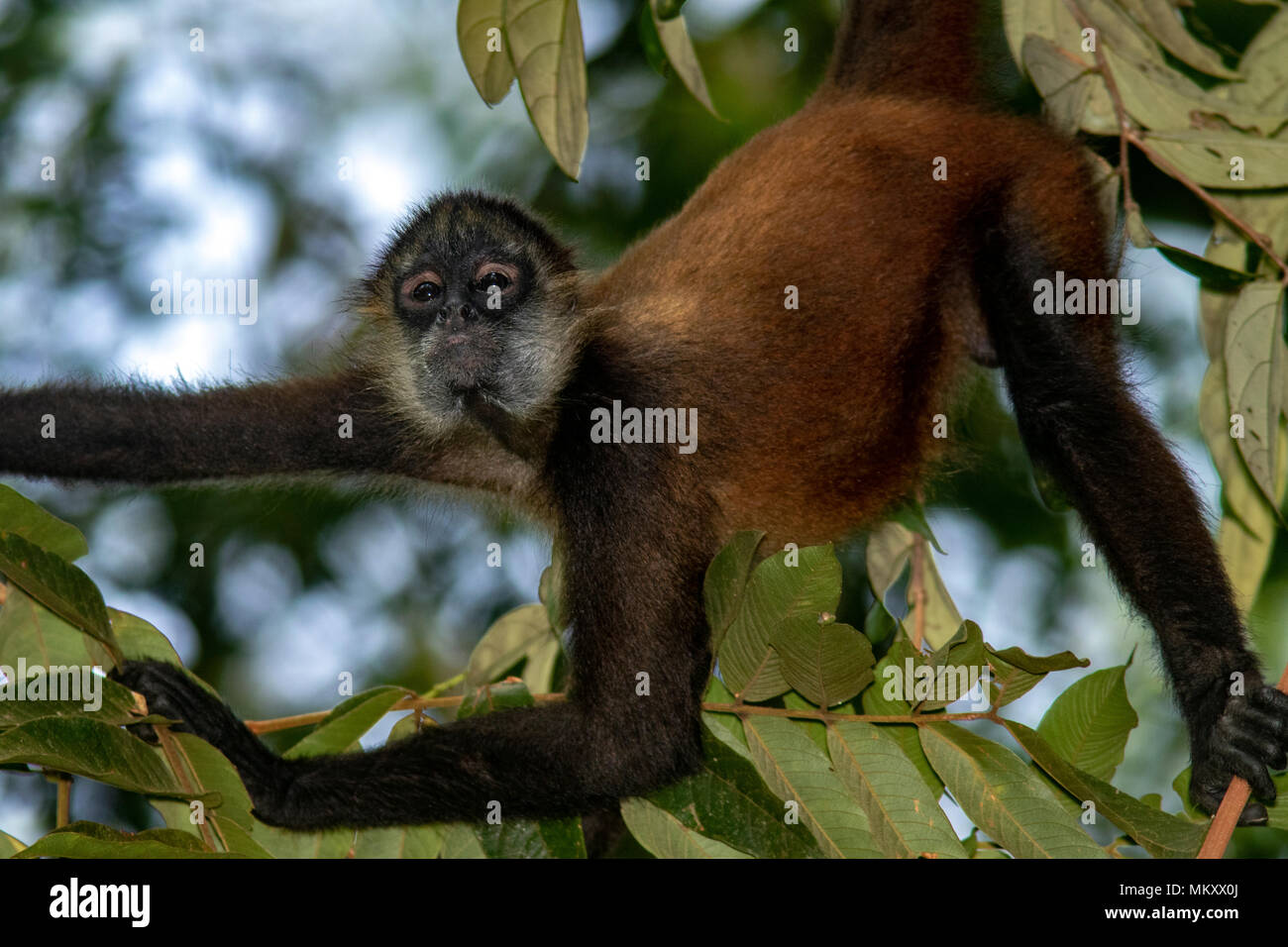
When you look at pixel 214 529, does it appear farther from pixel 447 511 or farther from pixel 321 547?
pixel 447 511

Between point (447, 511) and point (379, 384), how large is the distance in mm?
764

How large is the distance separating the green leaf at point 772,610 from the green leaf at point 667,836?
1.30 feet

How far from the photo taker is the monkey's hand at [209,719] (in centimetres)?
364

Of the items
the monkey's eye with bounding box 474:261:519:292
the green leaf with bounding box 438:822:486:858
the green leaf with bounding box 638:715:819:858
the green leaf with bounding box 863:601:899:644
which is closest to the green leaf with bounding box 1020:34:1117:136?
the monkey's eye with bounding box 474:261:519:292

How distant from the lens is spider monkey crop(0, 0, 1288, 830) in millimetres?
4043

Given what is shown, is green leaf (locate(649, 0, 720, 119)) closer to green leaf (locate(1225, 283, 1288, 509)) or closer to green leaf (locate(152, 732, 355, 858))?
green leaf (locate(1225, 283, 1288, 509))

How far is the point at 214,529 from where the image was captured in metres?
8.31

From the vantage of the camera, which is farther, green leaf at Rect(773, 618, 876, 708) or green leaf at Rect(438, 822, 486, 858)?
green leaf at Rect(438, 822, 486, 858)

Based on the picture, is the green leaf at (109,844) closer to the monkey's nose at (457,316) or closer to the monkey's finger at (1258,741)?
the monkey's nose at (457,316)

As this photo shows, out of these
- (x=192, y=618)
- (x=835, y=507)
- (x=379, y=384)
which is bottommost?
(x=192, y=618)

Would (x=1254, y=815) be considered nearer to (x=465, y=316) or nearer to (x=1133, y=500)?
(x=1133, y=500)

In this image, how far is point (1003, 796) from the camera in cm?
313

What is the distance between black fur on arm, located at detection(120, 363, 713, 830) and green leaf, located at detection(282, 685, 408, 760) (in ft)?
0.48
